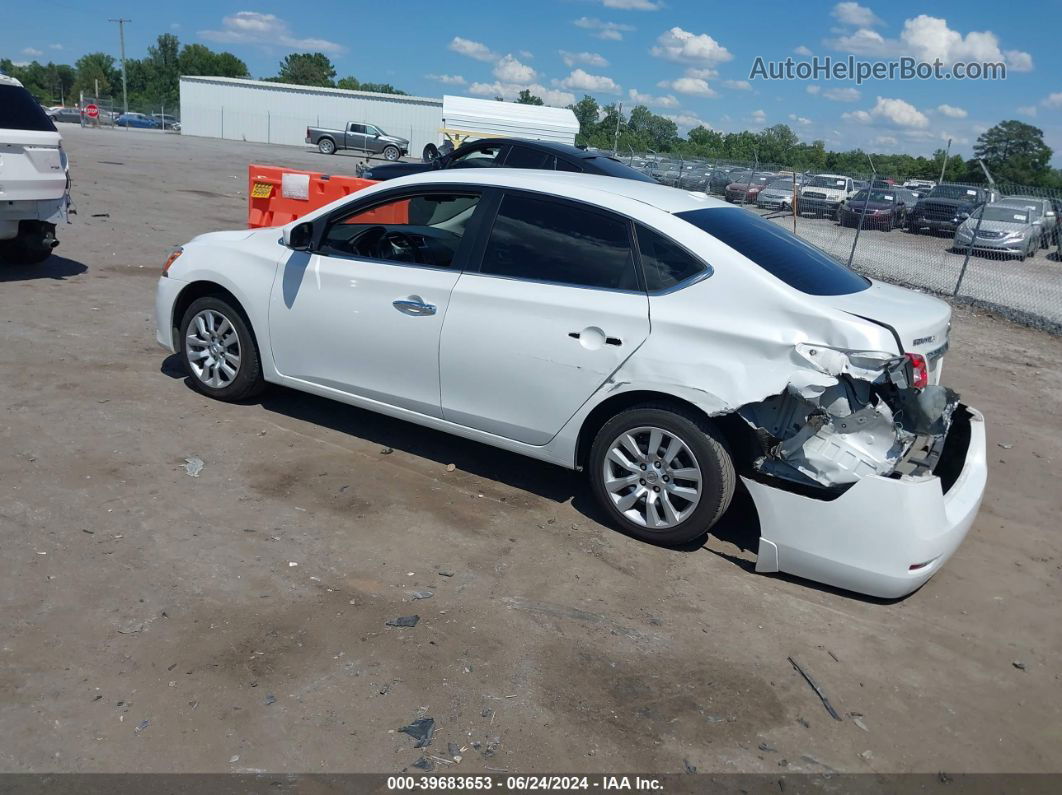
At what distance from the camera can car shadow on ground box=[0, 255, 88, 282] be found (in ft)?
29.8

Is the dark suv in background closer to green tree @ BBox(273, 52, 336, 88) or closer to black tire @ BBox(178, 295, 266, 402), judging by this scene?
black tire @ BBox(178, 295, 266, 402)

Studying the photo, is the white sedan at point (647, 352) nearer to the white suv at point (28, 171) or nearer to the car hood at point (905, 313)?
the car hood at point (905, 313)

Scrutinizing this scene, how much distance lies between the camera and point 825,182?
2355 cm

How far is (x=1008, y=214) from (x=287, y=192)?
13.3 m

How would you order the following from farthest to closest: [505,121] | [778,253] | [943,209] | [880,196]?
[505,121] < [880,196] < [943,209] < [778,253]

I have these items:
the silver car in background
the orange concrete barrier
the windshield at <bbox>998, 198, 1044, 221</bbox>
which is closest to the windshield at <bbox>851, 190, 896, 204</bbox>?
the silver car in background

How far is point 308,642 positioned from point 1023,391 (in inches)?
309

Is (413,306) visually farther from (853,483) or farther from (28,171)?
(28,171)

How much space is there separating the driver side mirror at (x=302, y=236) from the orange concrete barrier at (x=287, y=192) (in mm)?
5071

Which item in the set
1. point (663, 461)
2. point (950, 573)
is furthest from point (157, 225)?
point (950, 573)

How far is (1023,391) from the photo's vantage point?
873 centimetres

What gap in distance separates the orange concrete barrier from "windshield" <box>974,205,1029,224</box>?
11940 millimetres

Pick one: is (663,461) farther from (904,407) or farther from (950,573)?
(950,573)

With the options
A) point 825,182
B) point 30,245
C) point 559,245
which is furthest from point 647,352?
point 825,182
